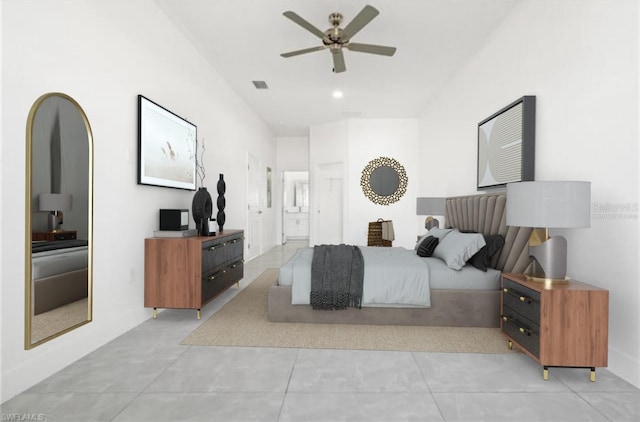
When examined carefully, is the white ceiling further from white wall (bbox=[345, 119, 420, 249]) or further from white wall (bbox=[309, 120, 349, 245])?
white wall (bbox=[309, 120, 349, 245])

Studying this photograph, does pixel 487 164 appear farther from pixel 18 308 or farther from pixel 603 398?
pixel 18 308

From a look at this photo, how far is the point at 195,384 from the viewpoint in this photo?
202 centimetres

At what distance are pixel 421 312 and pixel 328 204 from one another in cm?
527

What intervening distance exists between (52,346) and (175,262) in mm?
1094

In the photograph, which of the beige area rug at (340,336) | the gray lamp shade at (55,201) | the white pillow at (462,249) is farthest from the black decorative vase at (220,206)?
the white pillow at (462,249)

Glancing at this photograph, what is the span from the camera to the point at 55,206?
2.17 metres

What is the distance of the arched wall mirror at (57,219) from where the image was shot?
1.99 metres

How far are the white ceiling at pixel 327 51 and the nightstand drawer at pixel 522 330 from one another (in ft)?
9.10

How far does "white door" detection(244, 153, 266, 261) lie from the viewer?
263 inches

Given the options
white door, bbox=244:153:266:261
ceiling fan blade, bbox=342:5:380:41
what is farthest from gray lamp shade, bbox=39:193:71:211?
white door, bbox=244:153:266:261

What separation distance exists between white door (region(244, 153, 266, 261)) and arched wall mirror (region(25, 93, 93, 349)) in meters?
4.00

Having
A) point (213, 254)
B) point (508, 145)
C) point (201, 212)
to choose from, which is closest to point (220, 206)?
point (201, 212)

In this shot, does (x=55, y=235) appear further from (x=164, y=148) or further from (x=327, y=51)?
(x=327, y=51)

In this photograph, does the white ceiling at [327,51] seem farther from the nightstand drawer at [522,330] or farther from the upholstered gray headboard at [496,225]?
the nightstand drawer at [522,330]
